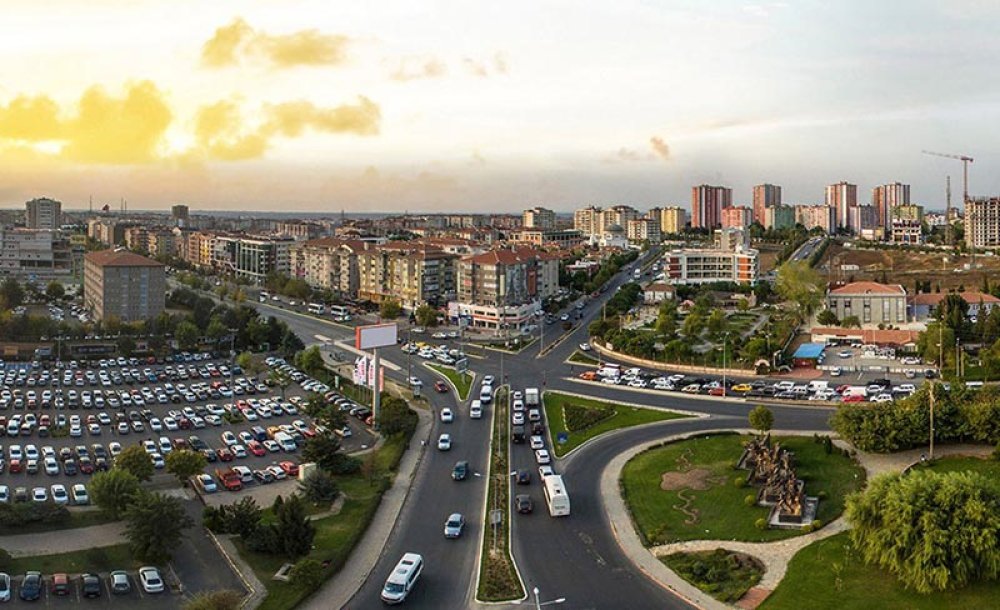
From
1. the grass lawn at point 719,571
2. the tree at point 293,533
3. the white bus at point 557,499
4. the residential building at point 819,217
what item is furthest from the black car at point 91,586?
the residential building at point 819,217

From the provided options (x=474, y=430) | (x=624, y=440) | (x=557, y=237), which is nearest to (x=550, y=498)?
(x=624, y=440)

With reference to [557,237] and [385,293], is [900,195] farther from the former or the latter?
[385,293]

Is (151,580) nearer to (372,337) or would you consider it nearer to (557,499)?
(557,499)

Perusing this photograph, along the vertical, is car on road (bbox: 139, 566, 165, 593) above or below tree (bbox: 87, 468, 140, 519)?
below

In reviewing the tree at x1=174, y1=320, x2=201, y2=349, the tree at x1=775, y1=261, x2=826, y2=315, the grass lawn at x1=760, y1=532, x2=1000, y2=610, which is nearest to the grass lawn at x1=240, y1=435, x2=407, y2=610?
the grass lawn at x1=760, y1=532, x2=1000, y2=610

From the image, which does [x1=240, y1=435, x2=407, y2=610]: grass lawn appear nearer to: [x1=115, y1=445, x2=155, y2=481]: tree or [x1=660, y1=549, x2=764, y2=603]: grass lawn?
[x1=115, y1=445, x2=155, y2=481]: tree

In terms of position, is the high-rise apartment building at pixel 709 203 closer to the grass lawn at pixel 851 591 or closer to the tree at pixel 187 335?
the tree at pixel 187 335
